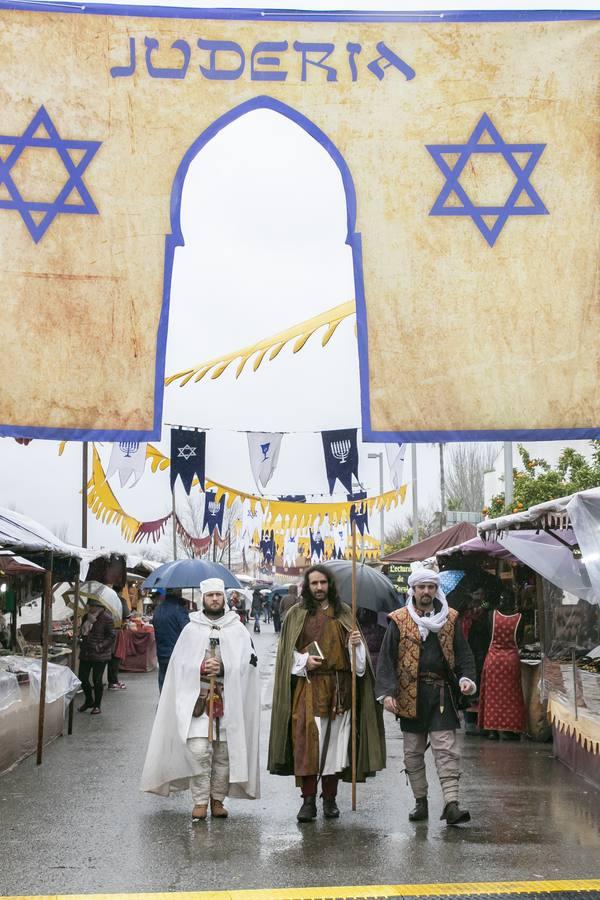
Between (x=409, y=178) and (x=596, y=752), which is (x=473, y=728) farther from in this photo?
(x=409, y=178)

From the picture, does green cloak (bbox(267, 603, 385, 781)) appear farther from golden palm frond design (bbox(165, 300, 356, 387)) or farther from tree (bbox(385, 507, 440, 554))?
tree (bbox(385, 507, 440, 554))

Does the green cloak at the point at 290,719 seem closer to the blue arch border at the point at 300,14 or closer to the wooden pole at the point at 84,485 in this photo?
the blue arch border at the point at 300,14

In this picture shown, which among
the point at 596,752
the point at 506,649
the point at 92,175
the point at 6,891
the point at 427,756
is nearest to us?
the point at 6,891

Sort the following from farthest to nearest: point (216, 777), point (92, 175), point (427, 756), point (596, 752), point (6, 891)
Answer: point (427, 756) → point (596, 752) → point (216, 777) → point (92, 175) → point (6, 891)

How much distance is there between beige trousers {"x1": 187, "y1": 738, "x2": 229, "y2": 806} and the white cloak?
0.05 meters

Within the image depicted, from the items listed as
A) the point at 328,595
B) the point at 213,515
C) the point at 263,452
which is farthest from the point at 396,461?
the point at 328,595

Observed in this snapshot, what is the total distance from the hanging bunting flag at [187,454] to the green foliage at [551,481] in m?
6.21

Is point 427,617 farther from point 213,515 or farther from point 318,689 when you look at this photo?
point 213,515

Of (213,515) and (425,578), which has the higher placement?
(213,515)

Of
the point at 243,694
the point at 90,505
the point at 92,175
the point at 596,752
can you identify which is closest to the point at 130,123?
the point at 92,175

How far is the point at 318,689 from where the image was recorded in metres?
8.68

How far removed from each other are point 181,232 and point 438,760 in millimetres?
4366

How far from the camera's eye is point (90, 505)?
93.1 feet

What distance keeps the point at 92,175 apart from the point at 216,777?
15.2 ft
